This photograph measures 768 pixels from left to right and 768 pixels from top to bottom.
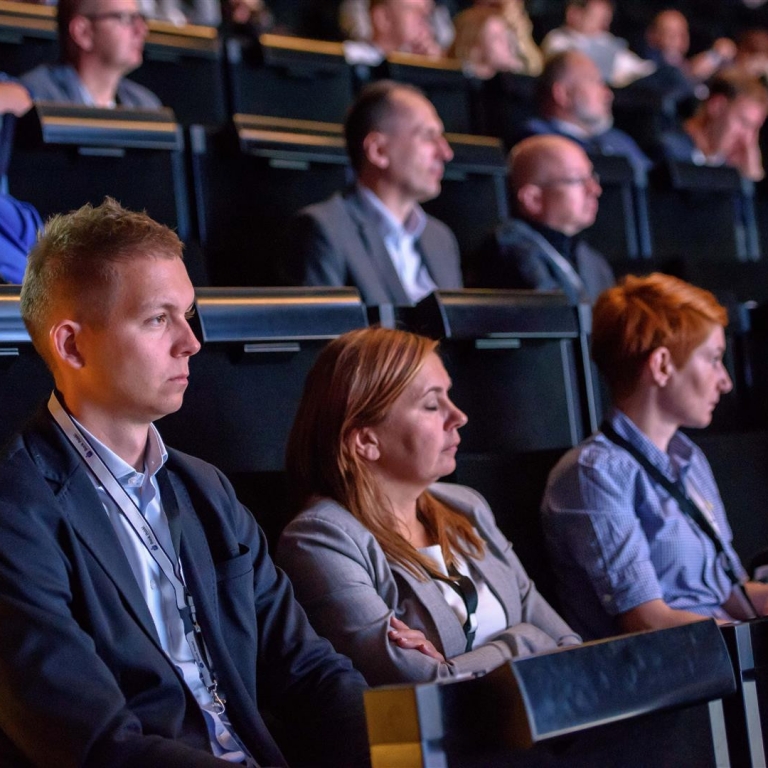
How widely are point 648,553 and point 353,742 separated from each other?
68cm

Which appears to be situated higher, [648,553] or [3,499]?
[3,499]

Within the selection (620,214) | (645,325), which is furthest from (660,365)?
(620,214)

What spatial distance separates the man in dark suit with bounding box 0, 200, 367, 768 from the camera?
3.16 feet

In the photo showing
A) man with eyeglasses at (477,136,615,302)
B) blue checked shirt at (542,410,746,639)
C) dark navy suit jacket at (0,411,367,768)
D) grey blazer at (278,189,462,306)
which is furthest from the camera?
man with eyeglasses at (477,136,615,302)

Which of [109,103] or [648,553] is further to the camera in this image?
[109,103]

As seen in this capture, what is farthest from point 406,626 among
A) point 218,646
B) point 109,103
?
point 109,103

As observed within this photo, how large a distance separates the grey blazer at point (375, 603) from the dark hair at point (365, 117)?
132 cm

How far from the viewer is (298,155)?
2562 millimetres

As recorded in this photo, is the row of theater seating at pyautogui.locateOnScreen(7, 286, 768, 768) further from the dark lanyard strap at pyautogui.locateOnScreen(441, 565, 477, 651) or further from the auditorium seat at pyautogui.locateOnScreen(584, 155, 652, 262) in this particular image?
the auditorium seat at pyautogui.locateOnScreen(584, 155, 652, 262)

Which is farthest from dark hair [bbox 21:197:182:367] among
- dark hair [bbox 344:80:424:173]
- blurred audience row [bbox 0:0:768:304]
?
dark hair [bbox 344:80:424:173]

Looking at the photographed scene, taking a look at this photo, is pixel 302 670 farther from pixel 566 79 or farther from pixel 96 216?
pixel 566 79

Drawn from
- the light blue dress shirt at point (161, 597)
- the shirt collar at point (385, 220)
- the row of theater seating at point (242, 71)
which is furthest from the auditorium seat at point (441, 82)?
the light blue dress shirt at point (161, 597)

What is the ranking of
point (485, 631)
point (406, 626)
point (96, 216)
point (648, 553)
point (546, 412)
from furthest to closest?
point (546, 412)
point (648, 553)
point (485, 631)
point (406, 626)
point (96, 216)

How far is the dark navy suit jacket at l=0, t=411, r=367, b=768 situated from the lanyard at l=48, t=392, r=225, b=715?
0.01 m
